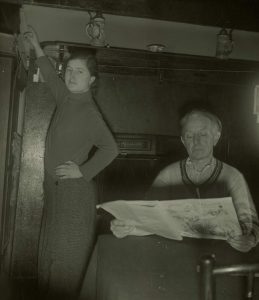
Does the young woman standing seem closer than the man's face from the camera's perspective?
Yes

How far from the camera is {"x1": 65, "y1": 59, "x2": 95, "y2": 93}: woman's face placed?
758mm

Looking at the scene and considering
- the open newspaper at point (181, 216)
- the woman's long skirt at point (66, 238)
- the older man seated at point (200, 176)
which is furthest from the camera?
the older man seated at point (200, 176)

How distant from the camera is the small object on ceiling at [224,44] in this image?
1.17m

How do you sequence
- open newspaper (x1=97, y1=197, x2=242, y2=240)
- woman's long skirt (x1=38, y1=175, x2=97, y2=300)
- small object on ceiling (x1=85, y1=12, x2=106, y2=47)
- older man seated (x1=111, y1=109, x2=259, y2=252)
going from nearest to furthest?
open newspaper (x1=97, y1=197, x2=242, y2=240) → woman's long skirt (x1=38, y1=175, x2=97, y2=300) → older man seated (x1=111, y1=109, x2=259, y2=252) → small object on ceiling (x1=85, y1=12, x2=106, y2=47)

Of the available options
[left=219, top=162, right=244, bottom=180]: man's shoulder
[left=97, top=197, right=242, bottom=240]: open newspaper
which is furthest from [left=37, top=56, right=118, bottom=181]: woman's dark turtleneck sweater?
[left=219, top=162, right=244, bottom=180]: man's shoulder

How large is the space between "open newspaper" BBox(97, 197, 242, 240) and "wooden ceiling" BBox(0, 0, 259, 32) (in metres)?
0.52

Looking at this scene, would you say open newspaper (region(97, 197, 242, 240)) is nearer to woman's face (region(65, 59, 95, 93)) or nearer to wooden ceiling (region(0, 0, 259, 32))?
woman's face (region(65, 59, 95, 93))

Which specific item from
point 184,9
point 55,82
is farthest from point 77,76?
point 184,9

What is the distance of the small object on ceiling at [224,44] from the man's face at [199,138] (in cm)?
34

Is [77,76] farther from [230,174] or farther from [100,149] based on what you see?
[230,174]

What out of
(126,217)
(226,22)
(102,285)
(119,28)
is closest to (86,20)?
(119,28)

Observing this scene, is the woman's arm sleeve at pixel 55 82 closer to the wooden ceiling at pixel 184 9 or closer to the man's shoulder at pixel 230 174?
the wooden ceiling at pixel 184 9

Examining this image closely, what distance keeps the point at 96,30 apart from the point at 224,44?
39cm

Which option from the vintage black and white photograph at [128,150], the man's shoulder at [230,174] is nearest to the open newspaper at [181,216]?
the vintage black and white photograph at [128,150]
